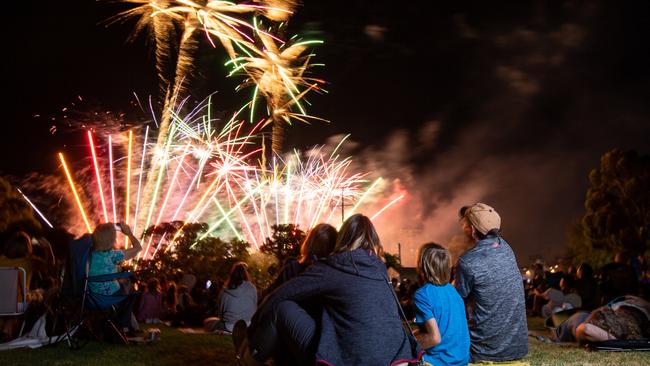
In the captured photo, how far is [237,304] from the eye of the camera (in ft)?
37.0

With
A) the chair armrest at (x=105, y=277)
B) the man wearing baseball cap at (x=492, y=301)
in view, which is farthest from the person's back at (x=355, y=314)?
the chair armrest at (x=105, y=277)

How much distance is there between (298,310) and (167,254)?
32.2 meters

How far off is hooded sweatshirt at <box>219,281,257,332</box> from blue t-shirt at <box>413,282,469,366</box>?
21.1ft

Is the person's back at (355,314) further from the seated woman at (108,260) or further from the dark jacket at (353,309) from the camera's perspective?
the seated woman at (108,260)

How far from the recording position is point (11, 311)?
8281 millimetres

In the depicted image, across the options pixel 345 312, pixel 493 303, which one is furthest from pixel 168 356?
pixel 345 312

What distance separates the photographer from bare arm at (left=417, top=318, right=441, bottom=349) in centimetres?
489

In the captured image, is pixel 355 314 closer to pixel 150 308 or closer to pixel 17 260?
pixel 17 260

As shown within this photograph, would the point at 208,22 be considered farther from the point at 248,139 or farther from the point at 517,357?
the point at 517,357

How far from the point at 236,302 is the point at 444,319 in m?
6.75

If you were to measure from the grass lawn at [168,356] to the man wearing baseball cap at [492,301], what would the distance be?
2107 millimetres

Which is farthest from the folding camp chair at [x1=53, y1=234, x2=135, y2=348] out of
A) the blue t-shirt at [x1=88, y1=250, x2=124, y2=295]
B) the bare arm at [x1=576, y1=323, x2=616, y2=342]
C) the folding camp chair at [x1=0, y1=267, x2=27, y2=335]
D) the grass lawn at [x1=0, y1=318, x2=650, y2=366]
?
the bare arm at [x1=576, y1=323, x2=616, y2=342]

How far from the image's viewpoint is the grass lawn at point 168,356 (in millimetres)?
7121

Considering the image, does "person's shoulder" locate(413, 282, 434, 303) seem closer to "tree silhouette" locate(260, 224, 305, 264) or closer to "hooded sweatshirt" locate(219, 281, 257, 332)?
"hooded sweatshirt" locate(219, 281, 257, 332)
